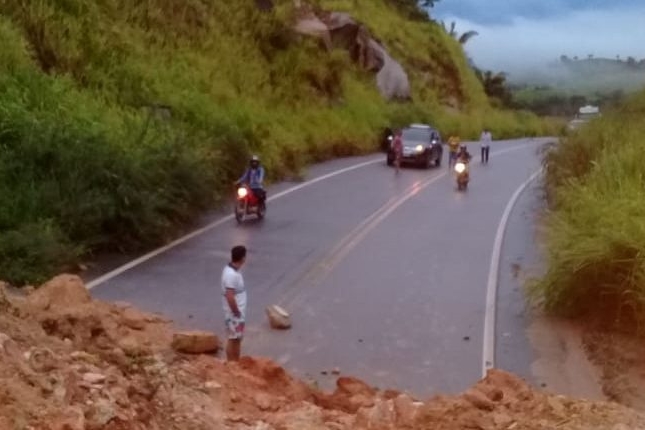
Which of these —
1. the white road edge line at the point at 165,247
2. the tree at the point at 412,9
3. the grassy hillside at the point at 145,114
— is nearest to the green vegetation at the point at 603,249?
the white road edge line at the point at 165,247

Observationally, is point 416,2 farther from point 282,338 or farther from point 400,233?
point 282,338

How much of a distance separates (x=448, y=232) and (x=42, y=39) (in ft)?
34.8

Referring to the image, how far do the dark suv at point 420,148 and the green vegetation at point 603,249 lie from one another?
72.8 feet

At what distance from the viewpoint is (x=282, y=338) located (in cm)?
1445

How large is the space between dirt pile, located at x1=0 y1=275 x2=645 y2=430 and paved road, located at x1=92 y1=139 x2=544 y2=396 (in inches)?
61.7

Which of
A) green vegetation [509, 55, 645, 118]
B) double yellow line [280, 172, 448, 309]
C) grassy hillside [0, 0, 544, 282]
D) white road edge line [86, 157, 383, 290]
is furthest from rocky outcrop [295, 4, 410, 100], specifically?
double yellow line [280, 172, 448, 309]

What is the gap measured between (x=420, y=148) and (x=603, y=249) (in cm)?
2590

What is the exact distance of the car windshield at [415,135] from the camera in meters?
41.9

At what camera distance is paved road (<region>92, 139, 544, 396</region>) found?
45.4 ft

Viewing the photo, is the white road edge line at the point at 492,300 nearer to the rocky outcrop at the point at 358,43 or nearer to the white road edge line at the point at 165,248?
the white road edge line at the point at 165,248

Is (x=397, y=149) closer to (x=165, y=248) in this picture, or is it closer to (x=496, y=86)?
(x=165, y=248)

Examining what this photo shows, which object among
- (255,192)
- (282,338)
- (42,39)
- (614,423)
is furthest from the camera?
(42,39)

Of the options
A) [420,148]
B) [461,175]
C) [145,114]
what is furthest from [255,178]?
[420,148]

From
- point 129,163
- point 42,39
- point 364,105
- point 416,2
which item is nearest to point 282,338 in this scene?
point 129,163
